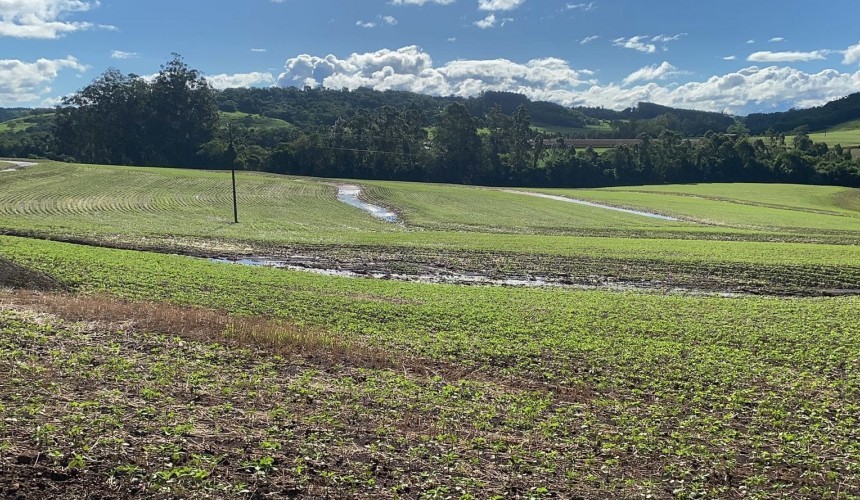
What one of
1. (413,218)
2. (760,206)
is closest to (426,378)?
(413,218)

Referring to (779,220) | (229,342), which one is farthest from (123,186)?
(779,220)

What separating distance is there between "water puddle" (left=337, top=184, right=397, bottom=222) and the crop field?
26.8 meters

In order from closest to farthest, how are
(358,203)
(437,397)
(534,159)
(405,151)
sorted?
(437,397)
(358,203)
(405,151)
(534,159)

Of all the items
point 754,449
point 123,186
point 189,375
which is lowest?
point 754,449

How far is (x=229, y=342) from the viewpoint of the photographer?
1522 cm

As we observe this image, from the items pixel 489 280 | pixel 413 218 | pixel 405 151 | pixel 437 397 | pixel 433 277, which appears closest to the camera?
pixel 437 397

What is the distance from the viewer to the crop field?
8750 mm

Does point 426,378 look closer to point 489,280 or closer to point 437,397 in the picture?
point 437,397

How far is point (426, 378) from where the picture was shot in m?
13.8

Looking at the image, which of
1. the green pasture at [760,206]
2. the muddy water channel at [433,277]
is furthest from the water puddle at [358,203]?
the green pasture at [760,206]

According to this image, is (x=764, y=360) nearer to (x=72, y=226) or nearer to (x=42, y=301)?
(x=42, y=301)

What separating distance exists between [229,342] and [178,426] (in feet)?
19.1

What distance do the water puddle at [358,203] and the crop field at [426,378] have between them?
2682 centimetres

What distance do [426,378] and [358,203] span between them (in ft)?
198
